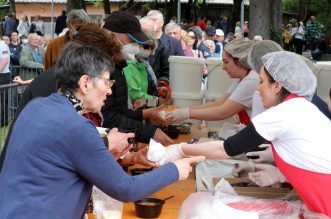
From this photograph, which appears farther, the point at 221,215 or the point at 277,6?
the point at 277,6

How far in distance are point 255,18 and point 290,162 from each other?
11835 mm

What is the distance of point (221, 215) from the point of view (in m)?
2.40

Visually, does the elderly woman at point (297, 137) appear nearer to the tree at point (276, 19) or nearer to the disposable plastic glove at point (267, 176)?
the disposable plastic glove at point (267, 176)

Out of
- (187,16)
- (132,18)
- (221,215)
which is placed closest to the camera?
(221,215)

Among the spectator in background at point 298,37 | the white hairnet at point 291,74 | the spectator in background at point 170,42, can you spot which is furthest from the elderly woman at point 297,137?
the spectator in background at point 298,37

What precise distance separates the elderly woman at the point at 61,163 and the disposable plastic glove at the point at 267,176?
0.81 meters

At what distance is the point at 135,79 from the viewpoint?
190 inches

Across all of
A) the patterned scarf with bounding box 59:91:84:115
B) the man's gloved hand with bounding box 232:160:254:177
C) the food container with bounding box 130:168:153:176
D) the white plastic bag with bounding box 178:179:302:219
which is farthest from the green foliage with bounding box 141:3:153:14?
the patterned scarf with bounding box 59:91:84:115

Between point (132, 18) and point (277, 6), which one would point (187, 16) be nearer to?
point (277, 6)

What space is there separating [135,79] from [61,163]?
2.83 meters

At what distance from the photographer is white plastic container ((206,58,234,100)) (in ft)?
17.0

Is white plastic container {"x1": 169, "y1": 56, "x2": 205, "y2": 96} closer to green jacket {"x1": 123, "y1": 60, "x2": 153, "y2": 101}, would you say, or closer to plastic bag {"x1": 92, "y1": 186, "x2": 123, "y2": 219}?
green jacket {"x1": 123, "y1": 60, "x2": 153, "y2": 101}

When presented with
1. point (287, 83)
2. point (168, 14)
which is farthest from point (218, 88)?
point (168, 14)

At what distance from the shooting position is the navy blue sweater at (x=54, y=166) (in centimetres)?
203
